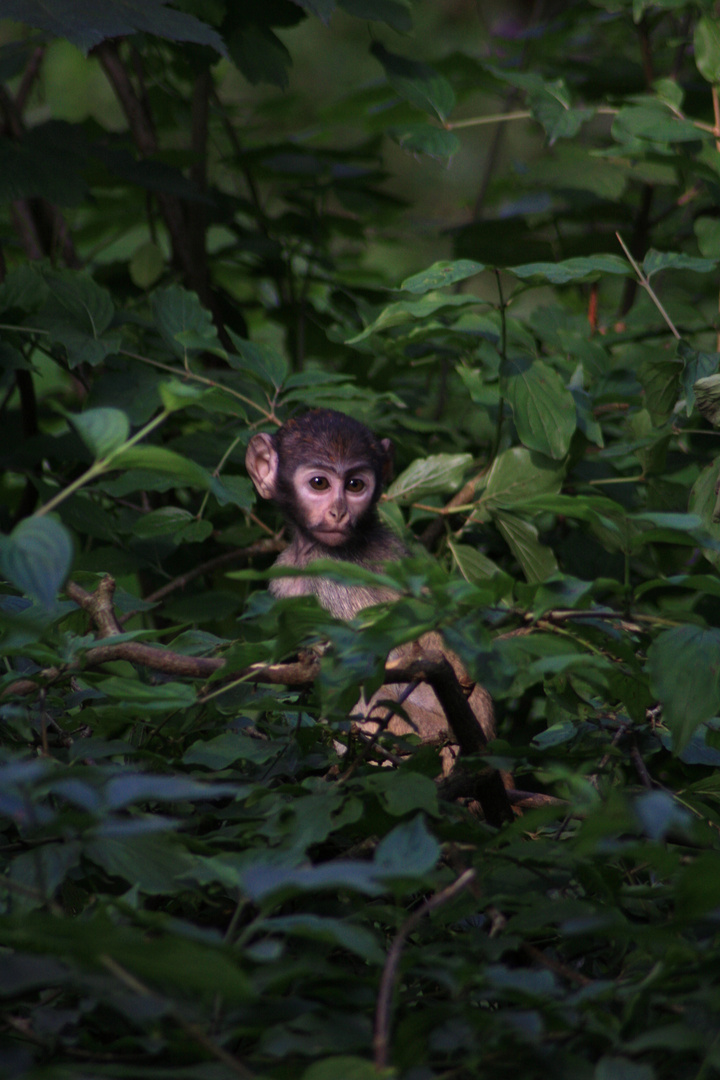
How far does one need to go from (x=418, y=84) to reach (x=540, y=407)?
153cm

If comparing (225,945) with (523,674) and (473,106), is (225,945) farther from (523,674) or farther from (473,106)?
(473,106)

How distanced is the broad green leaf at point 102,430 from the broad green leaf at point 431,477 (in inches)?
88.5

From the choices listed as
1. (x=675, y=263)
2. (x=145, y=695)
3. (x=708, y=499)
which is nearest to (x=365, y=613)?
(x=145, y=695)

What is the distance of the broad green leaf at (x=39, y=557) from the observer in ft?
4.33

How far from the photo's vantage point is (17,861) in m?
1.68

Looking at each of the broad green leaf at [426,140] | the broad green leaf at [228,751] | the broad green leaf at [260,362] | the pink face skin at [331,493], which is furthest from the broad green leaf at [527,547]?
the broad green leaf at [228,751]

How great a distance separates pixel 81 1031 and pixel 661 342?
4.03m

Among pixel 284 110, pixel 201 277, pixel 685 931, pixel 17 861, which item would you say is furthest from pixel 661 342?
pixel 17 861

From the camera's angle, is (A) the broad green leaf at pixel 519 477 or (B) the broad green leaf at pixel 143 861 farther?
(A) the broad green leaf at pixel 519 477

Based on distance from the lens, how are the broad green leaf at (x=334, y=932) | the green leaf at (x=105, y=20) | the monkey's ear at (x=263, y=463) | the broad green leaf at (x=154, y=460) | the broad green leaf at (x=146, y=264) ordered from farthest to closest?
the broad green leaf at (x=146, y=264) < the monkey's ear at (x=263, y=463) < the green leaf at (x=105, y=20) < the broad green leaf at (x=154, y=460) < the broad green leaf at (x=334, y=932)

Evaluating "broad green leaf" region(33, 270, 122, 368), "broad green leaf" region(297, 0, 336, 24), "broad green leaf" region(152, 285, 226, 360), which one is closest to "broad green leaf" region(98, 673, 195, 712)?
"broad green leaf" region(33, 270, 122, 368)

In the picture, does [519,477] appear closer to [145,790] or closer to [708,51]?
[708,51]

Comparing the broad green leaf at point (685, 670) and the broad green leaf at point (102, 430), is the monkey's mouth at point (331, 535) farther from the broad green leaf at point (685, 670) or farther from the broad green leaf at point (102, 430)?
the broad green leaf at point (102, 430)

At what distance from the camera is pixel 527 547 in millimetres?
3488
